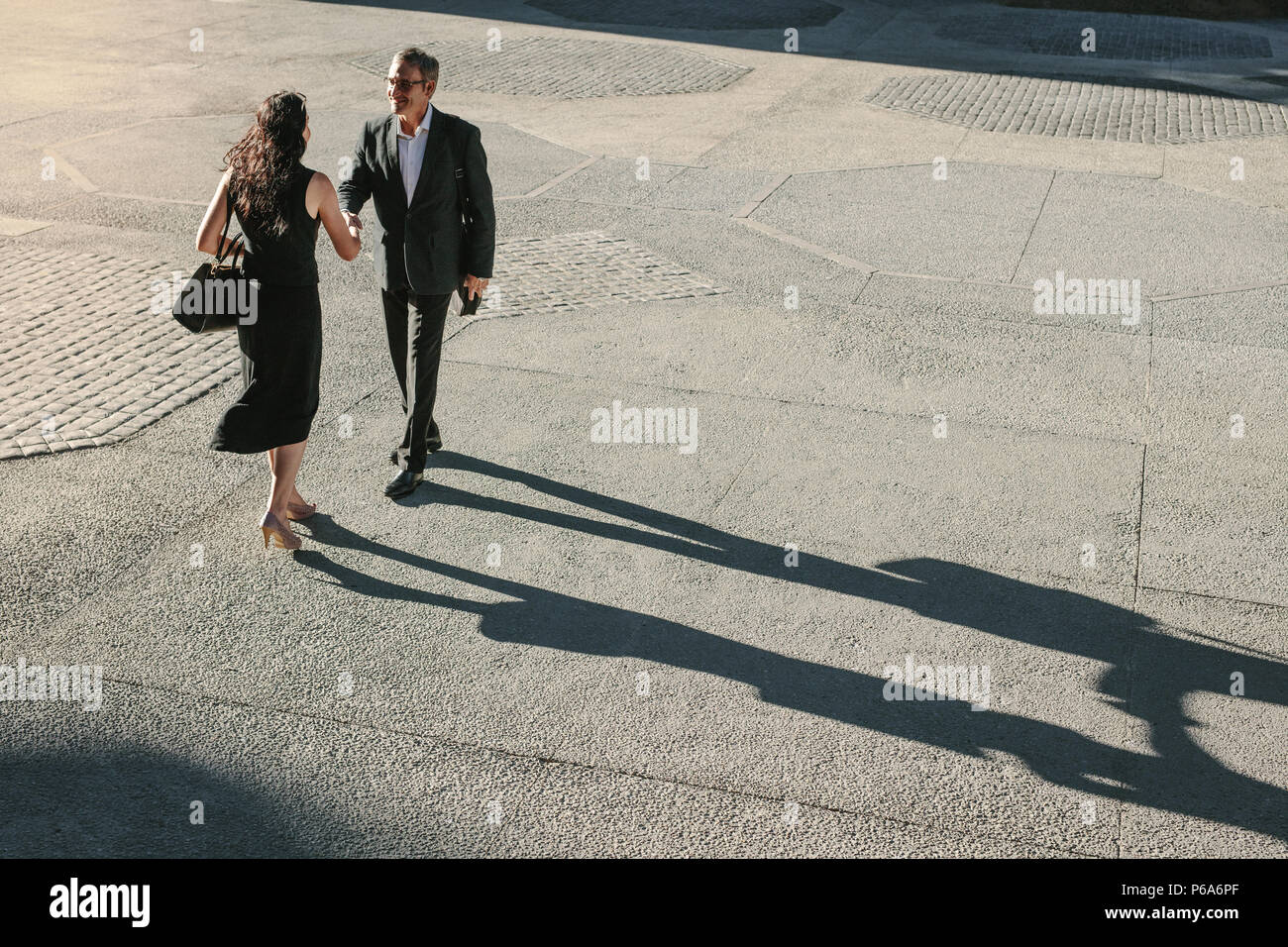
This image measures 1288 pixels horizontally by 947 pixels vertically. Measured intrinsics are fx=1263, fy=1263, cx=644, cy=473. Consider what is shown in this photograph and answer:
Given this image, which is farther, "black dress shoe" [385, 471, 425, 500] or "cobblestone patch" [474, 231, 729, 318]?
"cobblestone patch" [474, 231, 729, 318]

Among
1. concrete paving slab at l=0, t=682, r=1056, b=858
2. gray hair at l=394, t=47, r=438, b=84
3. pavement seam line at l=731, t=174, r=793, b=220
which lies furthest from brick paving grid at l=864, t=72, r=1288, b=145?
concrete paving slab at l=0, t=682, r=1056, b=858

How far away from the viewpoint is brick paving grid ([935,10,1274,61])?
20.3m

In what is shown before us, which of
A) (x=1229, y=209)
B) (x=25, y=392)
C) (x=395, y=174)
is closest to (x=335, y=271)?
(x=25, y=392)

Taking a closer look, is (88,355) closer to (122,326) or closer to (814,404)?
(122,326)

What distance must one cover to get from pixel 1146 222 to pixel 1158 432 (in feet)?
15.5

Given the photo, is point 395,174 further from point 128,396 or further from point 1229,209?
point 1229,209

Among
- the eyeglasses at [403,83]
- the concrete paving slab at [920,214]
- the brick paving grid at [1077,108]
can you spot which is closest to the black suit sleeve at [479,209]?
the eyeglasses at [403,83]

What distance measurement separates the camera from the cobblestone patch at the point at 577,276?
9805 millimetres

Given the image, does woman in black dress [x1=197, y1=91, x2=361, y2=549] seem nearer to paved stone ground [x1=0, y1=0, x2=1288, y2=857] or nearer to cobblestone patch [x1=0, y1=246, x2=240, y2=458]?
paved stone ground [x1=0, y1=0, x2=1288, y2=857]

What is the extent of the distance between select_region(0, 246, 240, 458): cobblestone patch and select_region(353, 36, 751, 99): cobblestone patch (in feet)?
25.4

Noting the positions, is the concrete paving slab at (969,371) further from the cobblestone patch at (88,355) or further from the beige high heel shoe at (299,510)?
the cobblestone patch at (88,355)

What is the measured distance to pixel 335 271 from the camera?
33.7ft

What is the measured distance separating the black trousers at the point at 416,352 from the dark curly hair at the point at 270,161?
3.58 feet

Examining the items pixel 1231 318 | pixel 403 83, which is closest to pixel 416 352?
pixel 403 83
